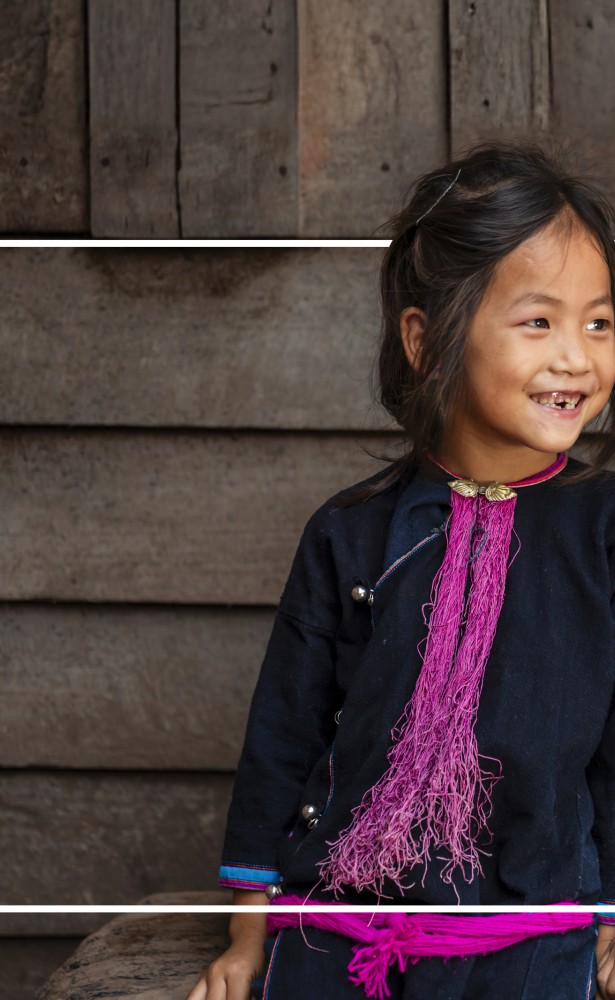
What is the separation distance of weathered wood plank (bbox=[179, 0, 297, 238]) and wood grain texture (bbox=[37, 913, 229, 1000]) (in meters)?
0.82

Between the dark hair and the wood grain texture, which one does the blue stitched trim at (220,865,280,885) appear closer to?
the wood grain texture

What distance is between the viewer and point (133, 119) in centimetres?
161

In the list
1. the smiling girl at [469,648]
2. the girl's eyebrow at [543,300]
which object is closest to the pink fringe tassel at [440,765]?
the smiling girl at [469,648]

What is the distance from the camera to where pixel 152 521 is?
1700 millimetres

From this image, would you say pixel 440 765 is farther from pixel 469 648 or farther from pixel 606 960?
pixel 606 960

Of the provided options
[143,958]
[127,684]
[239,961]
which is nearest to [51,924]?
[127,684]

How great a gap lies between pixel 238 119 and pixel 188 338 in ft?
0.92

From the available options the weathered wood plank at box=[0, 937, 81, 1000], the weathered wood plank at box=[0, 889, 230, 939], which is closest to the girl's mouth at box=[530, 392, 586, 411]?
the weathered wood plank at box=[0, 889, 230, 939]

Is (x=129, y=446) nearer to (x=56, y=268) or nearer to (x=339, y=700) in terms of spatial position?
(x=56, y=268)

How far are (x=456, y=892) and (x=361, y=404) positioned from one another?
0.74 meters

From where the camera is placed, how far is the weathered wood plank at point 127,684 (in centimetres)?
172

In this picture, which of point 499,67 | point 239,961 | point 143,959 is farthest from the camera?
point 499,67

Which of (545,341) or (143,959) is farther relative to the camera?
(143,959)

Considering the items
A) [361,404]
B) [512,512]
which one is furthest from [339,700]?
[361,404]
